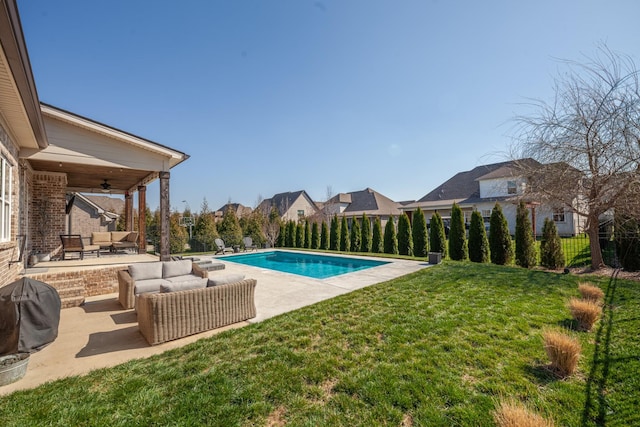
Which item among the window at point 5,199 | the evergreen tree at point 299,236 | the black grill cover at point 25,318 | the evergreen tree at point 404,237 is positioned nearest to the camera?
the black grill cover at point 25,318

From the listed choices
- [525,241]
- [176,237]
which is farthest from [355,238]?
[176,237]

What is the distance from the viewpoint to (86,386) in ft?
9.71

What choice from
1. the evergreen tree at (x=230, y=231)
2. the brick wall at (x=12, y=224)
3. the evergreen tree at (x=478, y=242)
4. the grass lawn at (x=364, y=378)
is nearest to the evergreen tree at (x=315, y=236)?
the evergreen tree at (x=230, y=231)

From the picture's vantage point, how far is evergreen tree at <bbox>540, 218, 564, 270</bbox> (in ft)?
31.2

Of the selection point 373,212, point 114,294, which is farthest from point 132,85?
point 373,212

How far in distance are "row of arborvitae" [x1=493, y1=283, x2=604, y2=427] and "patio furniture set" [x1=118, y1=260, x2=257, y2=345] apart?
399cm

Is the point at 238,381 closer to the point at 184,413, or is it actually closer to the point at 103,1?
the point at 184,413

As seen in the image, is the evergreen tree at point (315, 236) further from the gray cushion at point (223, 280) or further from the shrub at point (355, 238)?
the gray cushion at point (223, 280)

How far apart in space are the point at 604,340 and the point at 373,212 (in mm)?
27104

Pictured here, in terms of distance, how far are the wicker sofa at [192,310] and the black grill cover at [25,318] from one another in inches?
43.3

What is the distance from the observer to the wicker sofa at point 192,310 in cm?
407

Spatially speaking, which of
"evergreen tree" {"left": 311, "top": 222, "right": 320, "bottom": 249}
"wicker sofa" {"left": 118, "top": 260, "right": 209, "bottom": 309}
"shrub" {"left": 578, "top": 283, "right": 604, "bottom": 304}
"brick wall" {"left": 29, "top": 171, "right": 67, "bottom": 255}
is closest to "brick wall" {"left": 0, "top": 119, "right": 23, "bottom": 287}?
"wicker sofa" {"left": 118, "top": 260, "right": 209, "bottom": 309}

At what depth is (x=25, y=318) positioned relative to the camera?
351cm

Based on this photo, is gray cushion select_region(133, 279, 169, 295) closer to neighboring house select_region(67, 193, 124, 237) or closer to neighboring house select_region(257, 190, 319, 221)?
neighboring house select_region(67, 193, 124, 237)
